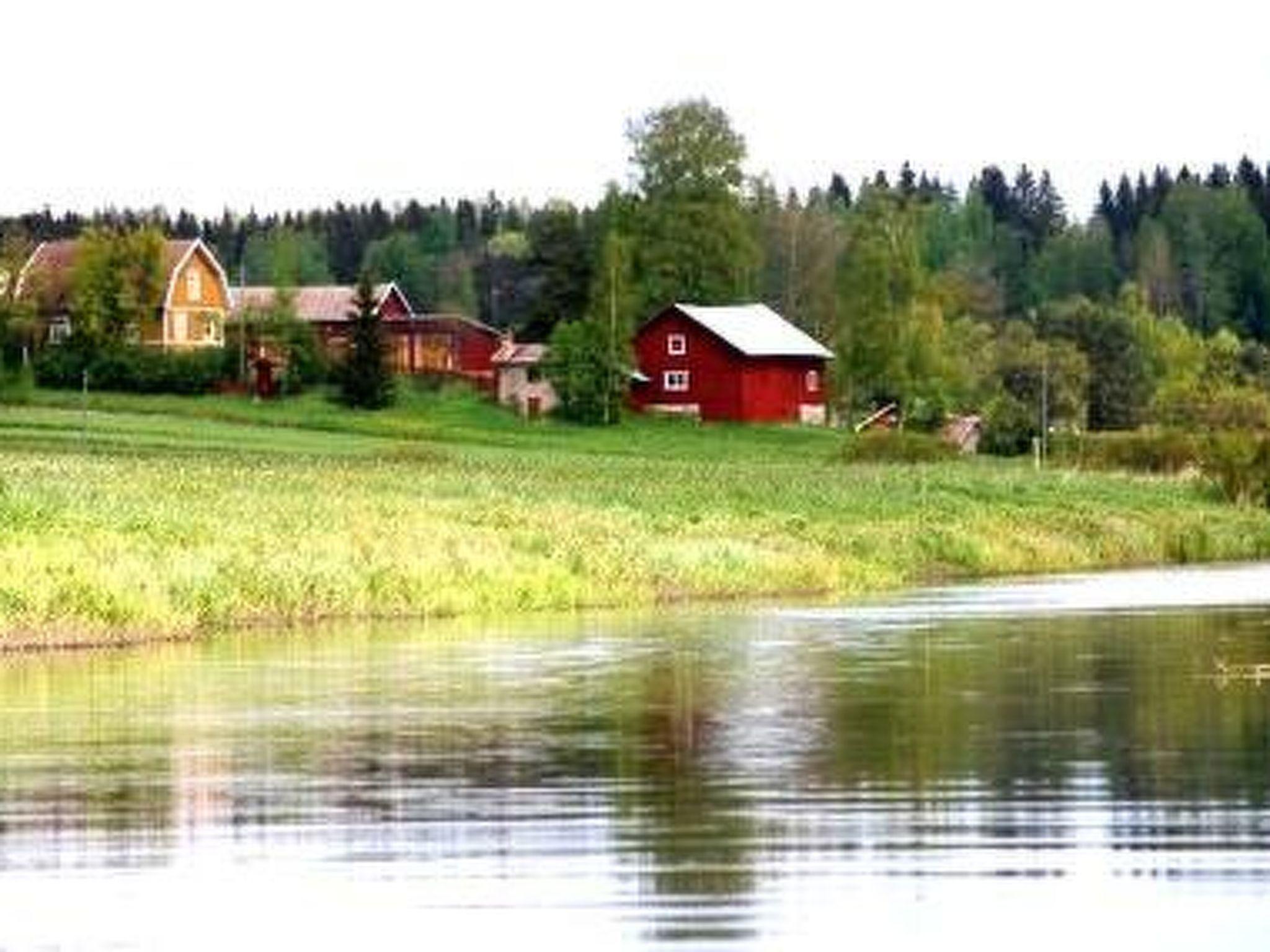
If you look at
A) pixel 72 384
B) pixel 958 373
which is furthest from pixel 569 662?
pixel 958 373

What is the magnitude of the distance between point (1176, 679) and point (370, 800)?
47.7 ft

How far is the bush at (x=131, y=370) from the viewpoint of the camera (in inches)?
4894

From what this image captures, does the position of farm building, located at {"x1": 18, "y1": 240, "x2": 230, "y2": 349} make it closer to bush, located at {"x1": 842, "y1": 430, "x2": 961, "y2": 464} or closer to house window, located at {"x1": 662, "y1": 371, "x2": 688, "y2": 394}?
house window, located at {"x1": 662, "y1": 371, "x2": 688, "y2": 394}

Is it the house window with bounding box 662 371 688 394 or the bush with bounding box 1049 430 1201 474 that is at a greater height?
the house window with bounding box 662 371 688 394

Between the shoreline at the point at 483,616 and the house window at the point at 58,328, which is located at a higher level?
the house window at the point at 58,328

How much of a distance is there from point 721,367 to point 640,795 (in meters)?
105

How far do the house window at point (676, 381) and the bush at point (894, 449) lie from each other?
2064 centimetres

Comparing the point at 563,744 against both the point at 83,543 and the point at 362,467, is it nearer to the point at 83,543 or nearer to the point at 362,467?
the point at 83,543

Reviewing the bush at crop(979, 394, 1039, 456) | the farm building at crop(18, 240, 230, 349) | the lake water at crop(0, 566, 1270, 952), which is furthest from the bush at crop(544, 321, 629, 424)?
the lake water at crop(0, 566, 1270, 952)

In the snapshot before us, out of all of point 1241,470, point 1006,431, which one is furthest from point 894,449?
point 1006,431

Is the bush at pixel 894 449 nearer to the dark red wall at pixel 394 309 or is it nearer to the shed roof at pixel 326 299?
the shed roof at pixel 326 299

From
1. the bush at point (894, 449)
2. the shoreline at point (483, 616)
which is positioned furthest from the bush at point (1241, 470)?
the shoreline at point (483, 616)

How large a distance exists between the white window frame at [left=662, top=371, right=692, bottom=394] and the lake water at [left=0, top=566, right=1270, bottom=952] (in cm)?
8616

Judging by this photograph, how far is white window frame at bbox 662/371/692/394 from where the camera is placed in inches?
5226
